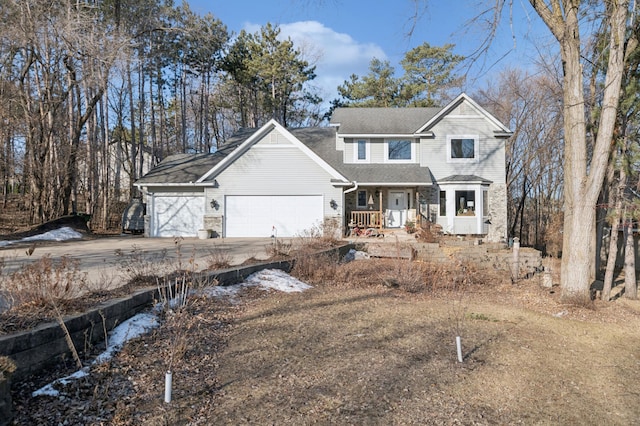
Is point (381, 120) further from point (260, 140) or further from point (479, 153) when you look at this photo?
point (260, 140)

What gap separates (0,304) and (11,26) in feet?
57.5

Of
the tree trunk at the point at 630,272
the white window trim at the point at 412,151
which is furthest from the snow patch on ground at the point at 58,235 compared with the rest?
the tree trunk at the point at 630,272

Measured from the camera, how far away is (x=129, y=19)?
22234mm

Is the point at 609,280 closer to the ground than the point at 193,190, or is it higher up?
closer to the ground

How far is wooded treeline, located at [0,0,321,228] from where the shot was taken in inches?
668

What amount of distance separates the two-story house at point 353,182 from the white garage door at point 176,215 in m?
0.05

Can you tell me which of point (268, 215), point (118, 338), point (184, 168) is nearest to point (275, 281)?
point (118, 338)

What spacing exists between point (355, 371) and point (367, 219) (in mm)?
14695

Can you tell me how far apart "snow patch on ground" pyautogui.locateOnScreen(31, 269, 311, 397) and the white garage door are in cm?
1075

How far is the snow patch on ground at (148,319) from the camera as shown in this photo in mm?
3359

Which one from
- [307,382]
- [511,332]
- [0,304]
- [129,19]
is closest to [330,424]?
[307,382]

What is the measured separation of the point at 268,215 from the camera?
58.6 ft

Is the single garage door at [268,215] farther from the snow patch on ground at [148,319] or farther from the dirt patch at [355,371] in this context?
the dirt patch at [355,371]

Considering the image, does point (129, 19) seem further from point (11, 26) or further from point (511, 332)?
point (511, 332)
